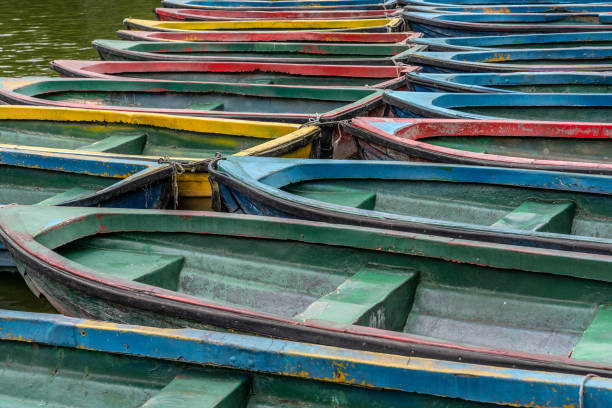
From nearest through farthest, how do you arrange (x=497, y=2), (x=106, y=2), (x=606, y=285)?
(x=606, y=285)
(x=497, y=2)
(x=106, y=2)

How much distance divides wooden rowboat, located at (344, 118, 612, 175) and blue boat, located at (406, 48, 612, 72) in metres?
1.92

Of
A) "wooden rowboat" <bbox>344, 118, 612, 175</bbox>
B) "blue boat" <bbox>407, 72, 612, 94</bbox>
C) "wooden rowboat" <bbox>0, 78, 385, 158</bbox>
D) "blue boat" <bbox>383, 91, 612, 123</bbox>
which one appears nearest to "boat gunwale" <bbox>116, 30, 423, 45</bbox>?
"blue boat" <bbox>407, 72, 612, 94</bbox>

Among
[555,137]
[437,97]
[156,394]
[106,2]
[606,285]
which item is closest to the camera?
[156,394]

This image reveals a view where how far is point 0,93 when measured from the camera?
728 cm

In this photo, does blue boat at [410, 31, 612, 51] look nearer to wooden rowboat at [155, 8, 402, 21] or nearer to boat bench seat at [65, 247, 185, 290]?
wooden rowboat at [155, 8, 402, 21]

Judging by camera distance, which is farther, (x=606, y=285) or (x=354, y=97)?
(x=354, y=97)

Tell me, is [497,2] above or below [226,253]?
above

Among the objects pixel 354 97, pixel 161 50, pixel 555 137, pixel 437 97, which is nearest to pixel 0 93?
pixel 161 50

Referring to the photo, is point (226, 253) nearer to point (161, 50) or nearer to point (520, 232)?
point (520, 232)

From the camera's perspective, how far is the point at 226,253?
14.1 feet

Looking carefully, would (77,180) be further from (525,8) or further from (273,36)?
(525,8)

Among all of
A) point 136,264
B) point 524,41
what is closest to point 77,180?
point 136,264

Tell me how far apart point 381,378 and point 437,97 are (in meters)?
4.03

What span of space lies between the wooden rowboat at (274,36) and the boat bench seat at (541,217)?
4663mm
